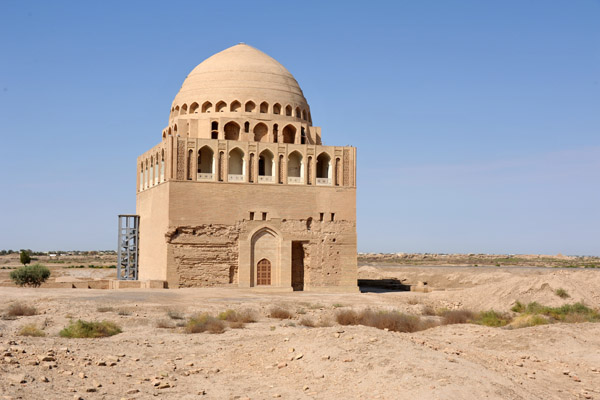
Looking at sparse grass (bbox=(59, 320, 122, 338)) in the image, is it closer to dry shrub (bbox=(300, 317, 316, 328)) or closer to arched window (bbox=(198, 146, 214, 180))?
dry shrub (bbox=(300, 317, 316, 328))

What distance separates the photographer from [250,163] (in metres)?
29.5

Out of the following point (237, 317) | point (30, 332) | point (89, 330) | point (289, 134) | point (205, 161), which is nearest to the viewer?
point (30, 332)

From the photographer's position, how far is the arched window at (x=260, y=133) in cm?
3167

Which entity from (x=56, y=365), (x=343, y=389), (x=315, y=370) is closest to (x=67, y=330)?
(x=56, y=365)

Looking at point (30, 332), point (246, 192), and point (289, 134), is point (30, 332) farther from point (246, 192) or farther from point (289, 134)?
point (289, 134)

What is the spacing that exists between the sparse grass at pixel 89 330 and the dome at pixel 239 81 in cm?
1793

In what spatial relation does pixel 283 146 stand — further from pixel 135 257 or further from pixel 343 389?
pixel 343 389

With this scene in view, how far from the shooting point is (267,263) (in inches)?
1145

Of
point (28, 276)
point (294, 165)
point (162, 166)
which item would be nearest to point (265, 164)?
point (294, 165)

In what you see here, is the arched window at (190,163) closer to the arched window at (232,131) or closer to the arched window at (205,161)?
the arched window at (205,161)

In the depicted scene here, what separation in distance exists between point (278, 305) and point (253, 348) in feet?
30.3

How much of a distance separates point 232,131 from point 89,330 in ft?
58.5

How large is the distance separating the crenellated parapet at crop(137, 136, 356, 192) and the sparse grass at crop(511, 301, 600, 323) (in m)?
11.7

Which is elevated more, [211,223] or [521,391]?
[211,223]
